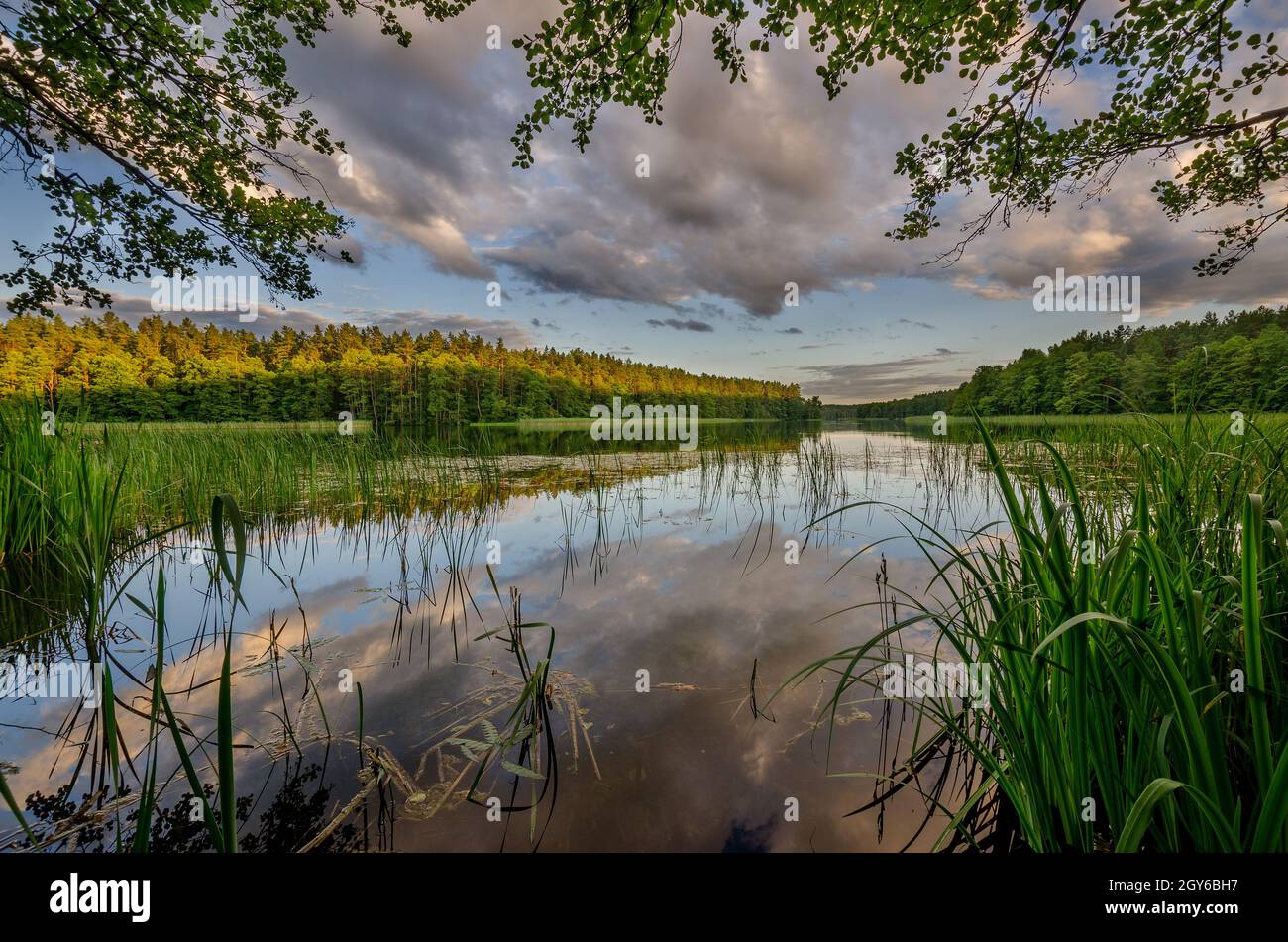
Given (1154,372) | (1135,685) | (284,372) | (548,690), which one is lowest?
(548,690)

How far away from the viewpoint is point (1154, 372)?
15523 millimetres

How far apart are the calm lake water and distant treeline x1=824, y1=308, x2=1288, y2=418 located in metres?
1.65

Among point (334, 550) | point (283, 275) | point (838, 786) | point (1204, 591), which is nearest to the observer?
point (1204, 591)

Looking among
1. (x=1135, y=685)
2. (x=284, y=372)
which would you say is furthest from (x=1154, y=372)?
(x=284, y=372)

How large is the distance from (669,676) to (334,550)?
4563 mm

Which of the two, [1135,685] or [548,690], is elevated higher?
[1135,685]

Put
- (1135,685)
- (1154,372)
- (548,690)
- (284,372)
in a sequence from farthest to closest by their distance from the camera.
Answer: (284,372) → (1154,372) → (548,690) → (1135,685)

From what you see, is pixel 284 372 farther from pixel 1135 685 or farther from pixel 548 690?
pixel 1135 685

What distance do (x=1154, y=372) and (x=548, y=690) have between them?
23.3 meters

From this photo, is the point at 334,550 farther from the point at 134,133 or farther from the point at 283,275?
the point at 134,133

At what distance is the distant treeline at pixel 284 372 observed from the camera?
31766mm

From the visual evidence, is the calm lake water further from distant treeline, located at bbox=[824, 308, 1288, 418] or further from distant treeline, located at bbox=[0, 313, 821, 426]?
distant treeline, located at bbox=[0, 313, 821, 426]

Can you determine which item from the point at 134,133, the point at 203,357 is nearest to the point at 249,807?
the point at 134,133

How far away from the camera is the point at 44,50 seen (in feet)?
14.1
